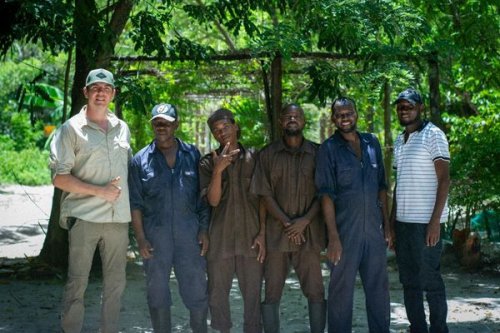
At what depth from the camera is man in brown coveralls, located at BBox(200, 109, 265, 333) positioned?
5.03 m

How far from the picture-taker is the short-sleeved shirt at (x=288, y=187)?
5.02 metres

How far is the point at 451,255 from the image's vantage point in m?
9.41

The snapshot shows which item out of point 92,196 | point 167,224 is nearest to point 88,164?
point 92,196

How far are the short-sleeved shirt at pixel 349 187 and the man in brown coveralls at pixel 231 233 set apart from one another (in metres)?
0.53

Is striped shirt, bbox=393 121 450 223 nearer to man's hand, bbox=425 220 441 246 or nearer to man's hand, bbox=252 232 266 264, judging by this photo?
man's hand, bbox=425 220 441 246

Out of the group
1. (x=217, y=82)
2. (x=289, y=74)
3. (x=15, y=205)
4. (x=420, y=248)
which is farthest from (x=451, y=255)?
(x=15, y=205)

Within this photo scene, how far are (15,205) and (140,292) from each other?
427 inches

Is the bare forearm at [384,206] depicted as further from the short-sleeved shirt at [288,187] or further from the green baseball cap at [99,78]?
the green baseball cap at [99,78]

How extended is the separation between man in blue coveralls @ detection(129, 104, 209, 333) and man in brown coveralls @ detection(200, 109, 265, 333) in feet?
0.28

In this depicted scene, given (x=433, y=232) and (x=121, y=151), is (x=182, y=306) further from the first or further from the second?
(x=433, y=232)

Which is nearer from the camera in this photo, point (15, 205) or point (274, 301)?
point (274, 301)

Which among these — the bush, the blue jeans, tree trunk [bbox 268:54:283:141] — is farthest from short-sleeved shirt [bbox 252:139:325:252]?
the bush

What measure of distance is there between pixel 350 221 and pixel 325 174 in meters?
0.37

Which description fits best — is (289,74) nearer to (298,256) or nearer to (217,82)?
(217,82)
